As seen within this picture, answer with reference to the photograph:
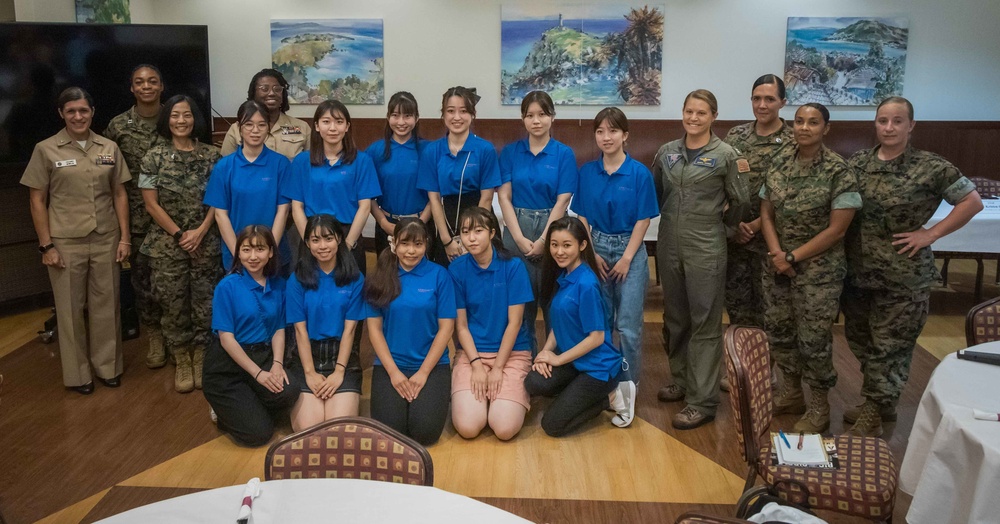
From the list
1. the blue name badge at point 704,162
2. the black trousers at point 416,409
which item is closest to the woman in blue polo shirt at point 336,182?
the black trousers at point 416,409

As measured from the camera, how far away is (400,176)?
4.78m

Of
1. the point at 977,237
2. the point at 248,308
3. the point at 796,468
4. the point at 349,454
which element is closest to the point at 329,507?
the point at 349,454

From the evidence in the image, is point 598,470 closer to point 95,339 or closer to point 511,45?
point 95,339

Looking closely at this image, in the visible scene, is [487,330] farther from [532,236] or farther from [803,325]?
[803,325]

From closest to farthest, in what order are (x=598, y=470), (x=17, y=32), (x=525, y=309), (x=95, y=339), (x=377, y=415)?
(x=598, y=470)
(x=377, y=415)
(x=525, y=309)
(x=95, y=339)
(x=17, y=32)

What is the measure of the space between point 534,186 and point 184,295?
2190 mm

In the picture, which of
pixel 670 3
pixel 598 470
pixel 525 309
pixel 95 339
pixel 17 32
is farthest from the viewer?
pixel 670 3

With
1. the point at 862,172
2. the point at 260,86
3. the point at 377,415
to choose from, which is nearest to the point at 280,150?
the point at 260,86

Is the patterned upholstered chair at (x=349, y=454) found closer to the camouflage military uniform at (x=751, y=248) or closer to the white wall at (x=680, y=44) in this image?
the camouflage military uniform at (x=751, y=248)

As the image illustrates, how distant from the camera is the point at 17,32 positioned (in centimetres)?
575

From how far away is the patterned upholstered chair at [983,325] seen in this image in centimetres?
354

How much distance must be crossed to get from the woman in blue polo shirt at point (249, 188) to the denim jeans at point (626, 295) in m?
1.79

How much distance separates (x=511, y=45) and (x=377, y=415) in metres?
4.87

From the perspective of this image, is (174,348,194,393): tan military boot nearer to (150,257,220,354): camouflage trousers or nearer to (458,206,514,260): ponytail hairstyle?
(150,257,220,354): camouflage trousers
